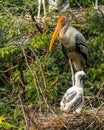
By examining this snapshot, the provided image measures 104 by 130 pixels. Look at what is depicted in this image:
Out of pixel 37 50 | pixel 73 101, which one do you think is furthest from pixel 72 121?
pixel 37 50

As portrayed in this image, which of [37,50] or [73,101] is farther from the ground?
[73,101]

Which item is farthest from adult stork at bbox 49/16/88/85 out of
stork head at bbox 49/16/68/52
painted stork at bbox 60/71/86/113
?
painted stork at bbox 60/71/86/113

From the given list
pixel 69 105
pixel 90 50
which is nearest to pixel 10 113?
pixel 69 105

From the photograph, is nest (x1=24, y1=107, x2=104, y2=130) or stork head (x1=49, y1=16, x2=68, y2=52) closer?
nest (x1=24, y1=107, x2=104, y2=130)

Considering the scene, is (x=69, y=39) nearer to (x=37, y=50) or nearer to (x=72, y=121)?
(x=37, y=50)

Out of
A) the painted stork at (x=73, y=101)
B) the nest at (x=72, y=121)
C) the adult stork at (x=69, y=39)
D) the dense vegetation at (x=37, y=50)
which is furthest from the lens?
the adult stork at (x=69, y=39)

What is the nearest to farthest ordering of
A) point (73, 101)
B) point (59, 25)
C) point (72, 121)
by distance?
1. point (72, 121)
2. point (73, 101)
3. point (59, 25)

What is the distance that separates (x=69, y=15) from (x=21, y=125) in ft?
14.6

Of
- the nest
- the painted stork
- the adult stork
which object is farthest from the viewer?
the adult stork

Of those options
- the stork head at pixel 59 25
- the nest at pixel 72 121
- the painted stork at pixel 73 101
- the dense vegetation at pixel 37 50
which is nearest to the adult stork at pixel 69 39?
the stork head at pixel 59 25

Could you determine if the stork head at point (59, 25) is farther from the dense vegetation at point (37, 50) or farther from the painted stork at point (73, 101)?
the painted stork at point (73, 101)

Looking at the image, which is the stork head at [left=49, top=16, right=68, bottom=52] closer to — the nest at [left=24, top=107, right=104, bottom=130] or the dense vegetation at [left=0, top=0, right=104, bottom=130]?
the dense vegetation at [left=0, top=0, right=104, bottom=130]

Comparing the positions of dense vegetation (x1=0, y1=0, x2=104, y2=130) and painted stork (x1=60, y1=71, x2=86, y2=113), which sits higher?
painted stork (x1=60, y1=71, x2=86, y2=113)

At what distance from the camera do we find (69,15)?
701 inches
